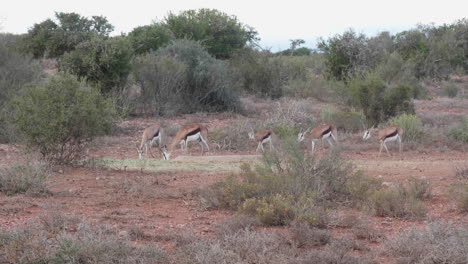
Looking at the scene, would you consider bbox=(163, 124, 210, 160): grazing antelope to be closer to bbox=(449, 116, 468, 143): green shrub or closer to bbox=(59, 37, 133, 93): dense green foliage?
bbox=(59, 37, 133, 93): dense green foliage

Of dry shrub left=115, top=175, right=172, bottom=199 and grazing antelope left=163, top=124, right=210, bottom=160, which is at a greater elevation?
dry shrub left=115, top=175, right=172, bottom=199

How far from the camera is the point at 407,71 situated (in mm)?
27953

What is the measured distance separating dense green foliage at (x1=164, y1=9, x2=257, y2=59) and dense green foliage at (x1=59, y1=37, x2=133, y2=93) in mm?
9055

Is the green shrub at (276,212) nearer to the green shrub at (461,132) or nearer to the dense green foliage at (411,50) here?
the green shrub at (461,132)

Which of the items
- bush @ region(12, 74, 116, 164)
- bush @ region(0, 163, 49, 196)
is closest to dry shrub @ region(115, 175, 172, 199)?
bush @ region(0, 163, 49, 196)

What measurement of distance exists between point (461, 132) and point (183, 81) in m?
11.2

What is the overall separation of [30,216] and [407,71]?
22.3 meters

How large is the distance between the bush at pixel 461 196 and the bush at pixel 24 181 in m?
5.82

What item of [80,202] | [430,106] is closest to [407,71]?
[430,106]

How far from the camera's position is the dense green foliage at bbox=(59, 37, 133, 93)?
23.8 m

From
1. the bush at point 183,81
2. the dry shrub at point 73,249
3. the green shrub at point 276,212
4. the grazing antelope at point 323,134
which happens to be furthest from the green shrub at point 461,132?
the dry shrub at point 73,249

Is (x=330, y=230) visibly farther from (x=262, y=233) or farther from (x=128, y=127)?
(x=128, y=127)

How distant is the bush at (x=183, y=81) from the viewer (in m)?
25.0

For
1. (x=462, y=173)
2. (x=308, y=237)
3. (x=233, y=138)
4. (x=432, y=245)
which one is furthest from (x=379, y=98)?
(x=432, y=245)
